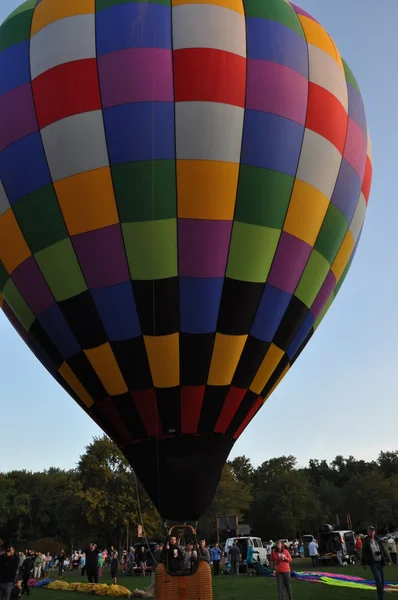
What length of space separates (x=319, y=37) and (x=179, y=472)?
6737mm

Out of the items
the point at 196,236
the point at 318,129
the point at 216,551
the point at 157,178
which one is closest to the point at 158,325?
the point at 196,236

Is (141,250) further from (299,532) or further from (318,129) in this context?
(299,532)

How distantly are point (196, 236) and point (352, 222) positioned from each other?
10.3ft

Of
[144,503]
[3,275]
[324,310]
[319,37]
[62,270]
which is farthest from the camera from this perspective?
[144,503]

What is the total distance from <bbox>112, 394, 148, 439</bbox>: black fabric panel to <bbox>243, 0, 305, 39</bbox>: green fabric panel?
5602mm

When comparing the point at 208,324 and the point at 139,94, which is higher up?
Answer: the point at 139,94

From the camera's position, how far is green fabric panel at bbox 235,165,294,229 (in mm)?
7406

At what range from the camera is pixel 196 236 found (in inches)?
284

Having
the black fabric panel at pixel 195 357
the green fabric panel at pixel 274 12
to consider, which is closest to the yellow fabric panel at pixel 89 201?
the black fabric panel at pixel 195 357

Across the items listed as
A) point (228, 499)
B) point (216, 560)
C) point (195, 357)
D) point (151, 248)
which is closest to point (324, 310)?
point (195, 357)

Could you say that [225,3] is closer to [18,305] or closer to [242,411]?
[18,305]

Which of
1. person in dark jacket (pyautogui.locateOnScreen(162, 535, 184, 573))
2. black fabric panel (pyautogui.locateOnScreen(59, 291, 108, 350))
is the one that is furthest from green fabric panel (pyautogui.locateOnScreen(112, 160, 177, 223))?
person in dark jacket (pyautogui.locateOnScreen(162, 535, 184, 573))

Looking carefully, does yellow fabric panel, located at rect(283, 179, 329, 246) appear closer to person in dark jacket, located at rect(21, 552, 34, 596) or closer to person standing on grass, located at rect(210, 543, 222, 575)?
person in dark jacket, located at rect(21, 552, 34, 596)

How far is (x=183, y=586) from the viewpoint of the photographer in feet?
18.8
